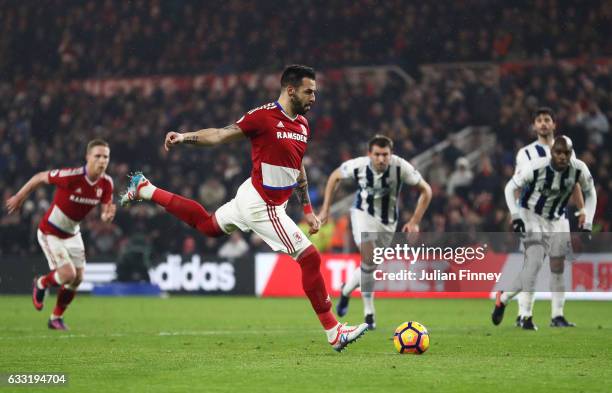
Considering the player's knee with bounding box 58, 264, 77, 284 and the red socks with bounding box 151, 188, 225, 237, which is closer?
the red socks with bounding box 151, 188, 225, 237

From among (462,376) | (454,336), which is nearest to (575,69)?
(454,336)

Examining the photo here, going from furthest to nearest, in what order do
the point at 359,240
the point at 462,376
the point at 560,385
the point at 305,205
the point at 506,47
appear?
the point at 506,47 < the point at 359,240 < the point at 305,205 < the point at 462,376 < the point at 560,385

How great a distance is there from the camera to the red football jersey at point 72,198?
39.9 feet

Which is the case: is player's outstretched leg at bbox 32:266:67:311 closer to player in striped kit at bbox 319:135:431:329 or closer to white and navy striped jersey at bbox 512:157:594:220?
player in striped kit at bbox 319:135:431:329

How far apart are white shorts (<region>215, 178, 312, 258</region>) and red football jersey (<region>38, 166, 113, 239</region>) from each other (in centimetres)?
403

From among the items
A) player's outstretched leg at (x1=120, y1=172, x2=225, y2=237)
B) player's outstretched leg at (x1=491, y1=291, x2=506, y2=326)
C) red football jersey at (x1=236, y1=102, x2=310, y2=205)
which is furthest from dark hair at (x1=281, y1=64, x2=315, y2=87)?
player's outstretched leg at (x1=491, y1=291, x2=506, y2=326)

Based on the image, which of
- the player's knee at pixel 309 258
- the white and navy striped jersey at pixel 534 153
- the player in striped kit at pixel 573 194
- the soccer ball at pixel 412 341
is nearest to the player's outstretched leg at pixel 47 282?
the player's knee at pixel 309 258

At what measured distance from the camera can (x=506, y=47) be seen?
24.3m

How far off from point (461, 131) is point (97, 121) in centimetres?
984

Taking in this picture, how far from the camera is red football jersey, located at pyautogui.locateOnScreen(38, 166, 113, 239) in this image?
1216 centimetres

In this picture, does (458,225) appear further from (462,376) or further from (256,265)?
(462,376)

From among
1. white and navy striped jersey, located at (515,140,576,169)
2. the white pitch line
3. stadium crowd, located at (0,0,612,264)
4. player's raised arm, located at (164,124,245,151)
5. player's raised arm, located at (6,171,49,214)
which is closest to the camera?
player's raised arm, located at (164,124,245,151)

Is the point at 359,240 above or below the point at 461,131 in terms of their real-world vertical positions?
below

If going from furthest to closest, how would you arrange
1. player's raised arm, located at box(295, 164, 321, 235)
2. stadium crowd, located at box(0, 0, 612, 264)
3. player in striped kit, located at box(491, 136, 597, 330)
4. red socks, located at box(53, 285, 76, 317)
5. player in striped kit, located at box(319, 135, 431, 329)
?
stadium crowd, located at box(0, 0, 612, 264) < red socks, located at box(53, 285, 76, 317) < player in striped kit, located at box(319, 135, 431, 329) < player in striped kit, located at box(491, 136, 597, 330) < player's raised arm, located at box(295, 164, 321, 235)
